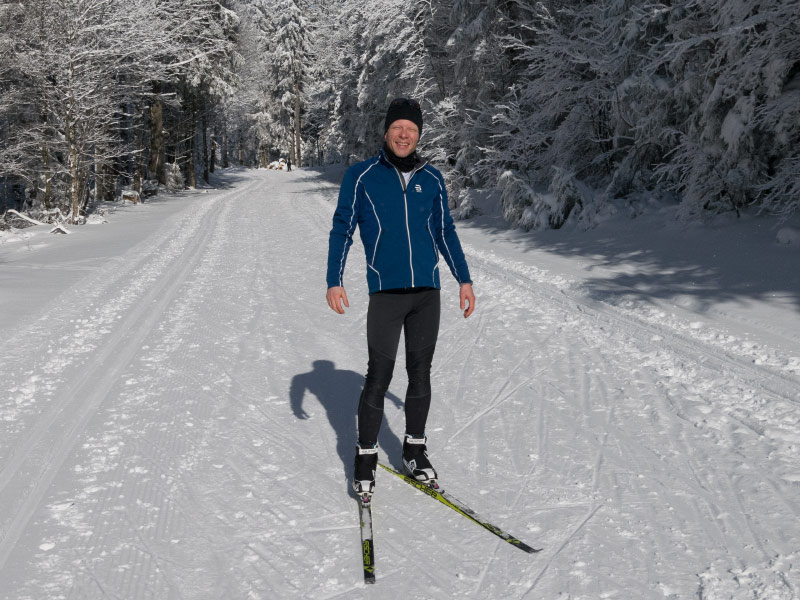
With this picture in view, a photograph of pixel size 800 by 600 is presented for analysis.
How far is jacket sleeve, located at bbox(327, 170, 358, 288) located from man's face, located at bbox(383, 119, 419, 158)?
26 centimetres

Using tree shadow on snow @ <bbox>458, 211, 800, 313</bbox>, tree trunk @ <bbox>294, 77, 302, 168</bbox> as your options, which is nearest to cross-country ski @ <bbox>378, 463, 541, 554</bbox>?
tree shadow on snow @ <bbox>458, 211, 800, 313</bbox>

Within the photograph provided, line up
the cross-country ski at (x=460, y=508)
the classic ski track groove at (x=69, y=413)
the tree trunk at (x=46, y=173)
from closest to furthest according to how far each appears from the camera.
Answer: the cross-country ski at (x=460, y=508), the classic ski track groove at (x=69, y=413), the tree trunk at (x=46, y=173)

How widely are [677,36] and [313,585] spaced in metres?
10.4

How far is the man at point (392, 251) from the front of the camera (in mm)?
3242

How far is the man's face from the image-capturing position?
3186 mm

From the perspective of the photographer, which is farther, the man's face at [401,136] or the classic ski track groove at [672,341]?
the classic ski track groove at [672,341]

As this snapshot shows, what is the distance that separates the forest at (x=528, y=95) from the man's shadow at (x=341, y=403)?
23.1 feet

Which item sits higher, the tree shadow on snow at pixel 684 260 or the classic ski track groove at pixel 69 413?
the tree shadow on snow at pixel 684 260

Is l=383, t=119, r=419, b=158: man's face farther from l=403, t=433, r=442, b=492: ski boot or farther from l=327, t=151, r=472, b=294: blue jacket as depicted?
l=403, t=433, r=442, b=492: ski boot

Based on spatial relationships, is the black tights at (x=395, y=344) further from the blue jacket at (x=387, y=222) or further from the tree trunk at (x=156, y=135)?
the tree trunk at (x=156, y=135)

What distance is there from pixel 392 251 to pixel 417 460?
3.98 ft

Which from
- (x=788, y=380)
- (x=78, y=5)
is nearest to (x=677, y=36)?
(x=788, y=380)

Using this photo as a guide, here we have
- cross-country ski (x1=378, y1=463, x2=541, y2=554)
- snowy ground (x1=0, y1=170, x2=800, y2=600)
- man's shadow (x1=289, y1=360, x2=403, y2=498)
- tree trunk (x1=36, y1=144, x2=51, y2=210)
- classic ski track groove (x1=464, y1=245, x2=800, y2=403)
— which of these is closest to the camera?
snowy ground (x1=0, y1=170, x2=800, y2=600)

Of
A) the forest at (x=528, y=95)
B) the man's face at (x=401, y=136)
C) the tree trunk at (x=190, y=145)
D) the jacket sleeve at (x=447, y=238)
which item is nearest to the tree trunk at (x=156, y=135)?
the forest at (x=528, y=95)
